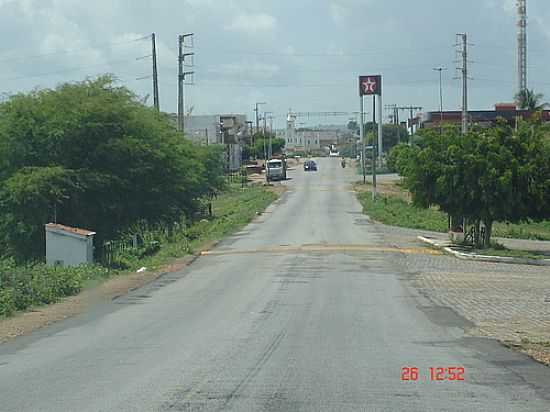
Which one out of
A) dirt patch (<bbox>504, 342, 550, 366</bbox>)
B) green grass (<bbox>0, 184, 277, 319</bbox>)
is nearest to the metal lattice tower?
green grass (<bbox>0, 184, 277, 319</bbox>)

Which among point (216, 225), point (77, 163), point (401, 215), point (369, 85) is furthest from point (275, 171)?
point (77, 163)

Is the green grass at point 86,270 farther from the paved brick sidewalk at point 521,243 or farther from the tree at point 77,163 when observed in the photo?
the paved brick sidewalk at point 521,243

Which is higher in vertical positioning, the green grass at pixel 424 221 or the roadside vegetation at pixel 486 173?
the roadside vegetation at pixel 486 173

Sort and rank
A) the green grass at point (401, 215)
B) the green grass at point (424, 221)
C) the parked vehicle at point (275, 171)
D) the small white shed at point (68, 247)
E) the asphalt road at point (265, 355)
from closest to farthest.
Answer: the asphalt road at point (265, 355) → the small white shed at point (68, 247) → the green grass at point (424, 221) → the green grass at point (401, 215) → the parked vehicle at point (275, 171)

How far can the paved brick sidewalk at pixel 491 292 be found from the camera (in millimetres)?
18838

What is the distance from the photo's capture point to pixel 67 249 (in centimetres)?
3366

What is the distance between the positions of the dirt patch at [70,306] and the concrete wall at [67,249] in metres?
2.10

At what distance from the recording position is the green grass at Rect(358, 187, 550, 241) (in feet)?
193

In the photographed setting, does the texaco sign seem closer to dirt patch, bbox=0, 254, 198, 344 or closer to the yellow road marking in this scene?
the yellow road marking

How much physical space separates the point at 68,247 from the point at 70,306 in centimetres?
1047

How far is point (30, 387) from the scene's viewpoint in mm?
11531

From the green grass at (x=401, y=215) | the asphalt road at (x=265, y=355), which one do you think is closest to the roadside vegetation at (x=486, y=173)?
the green grass at (x=401, y=215)
